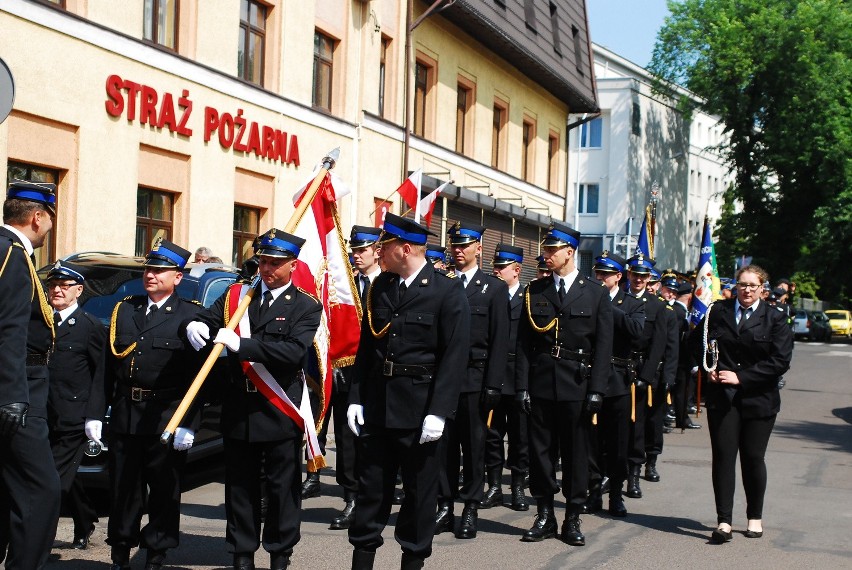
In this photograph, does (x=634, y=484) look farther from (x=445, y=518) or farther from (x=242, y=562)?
(x=242, y=562)

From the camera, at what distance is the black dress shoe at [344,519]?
29.6ft

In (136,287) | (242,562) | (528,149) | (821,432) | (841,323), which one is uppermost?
(528,149)

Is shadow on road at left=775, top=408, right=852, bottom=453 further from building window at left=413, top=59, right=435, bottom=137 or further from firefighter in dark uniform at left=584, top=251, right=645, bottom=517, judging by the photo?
building window at left=413, top=59, right=435, bottom=137

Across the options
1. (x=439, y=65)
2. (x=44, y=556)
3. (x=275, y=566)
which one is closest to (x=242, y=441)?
(x=275, y=566)

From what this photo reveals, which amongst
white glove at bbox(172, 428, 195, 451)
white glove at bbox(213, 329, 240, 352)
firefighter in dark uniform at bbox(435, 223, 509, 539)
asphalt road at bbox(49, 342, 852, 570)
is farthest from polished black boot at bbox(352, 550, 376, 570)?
firefighter in dark uniform at bbox(435, 223, 509, 539)

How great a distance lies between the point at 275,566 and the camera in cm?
704

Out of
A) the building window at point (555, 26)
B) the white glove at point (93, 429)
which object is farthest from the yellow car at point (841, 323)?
the white glove at point (93, 429)


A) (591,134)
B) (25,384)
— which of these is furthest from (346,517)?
(591,134)

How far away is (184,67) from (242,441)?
12.7 metres

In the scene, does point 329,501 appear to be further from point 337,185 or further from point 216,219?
point 216,219

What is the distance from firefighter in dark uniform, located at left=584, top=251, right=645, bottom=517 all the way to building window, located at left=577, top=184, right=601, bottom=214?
177ft

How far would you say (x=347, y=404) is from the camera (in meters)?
9.00

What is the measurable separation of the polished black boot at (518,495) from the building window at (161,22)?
10512 mm

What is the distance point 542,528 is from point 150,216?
11.4m
